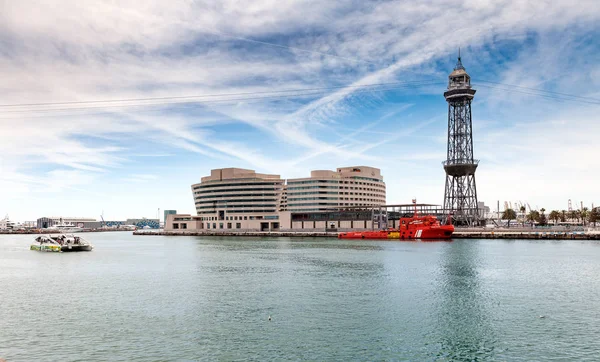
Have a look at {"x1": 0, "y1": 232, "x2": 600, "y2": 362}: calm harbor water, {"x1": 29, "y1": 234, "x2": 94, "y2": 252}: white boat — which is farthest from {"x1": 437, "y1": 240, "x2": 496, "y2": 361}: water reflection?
{"x1": 29, "y1": 234, "x2": 94, "y2": 252}: white boat

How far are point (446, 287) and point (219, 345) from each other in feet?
102

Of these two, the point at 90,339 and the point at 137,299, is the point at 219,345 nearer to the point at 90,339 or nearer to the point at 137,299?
the point at 90,339

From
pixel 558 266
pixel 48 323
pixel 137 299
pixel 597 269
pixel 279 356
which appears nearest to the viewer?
pixel 279 356

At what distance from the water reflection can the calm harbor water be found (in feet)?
0.38

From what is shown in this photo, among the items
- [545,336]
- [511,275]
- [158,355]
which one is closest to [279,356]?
[158,355]

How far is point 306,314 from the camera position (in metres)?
38.1

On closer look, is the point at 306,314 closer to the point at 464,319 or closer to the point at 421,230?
the point at 464,319

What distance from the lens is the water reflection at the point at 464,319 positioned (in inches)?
1141

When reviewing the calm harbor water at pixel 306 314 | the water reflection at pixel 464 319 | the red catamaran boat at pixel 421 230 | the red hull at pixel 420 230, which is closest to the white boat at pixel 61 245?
the calm harbor water at pixel 306 314

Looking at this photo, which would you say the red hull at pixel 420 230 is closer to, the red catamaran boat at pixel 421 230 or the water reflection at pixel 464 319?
the red catamaran boat at pixel 421 230

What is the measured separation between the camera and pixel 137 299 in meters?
46.0

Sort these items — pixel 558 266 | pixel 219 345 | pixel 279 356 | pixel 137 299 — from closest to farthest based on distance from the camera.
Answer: pixel 279 356, pixel 219 345, pixel 137 299, pixel 558 266

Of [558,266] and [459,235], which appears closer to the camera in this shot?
[558,266]

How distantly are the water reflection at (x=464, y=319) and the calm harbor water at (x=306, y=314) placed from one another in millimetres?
116
